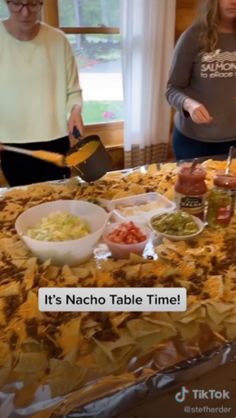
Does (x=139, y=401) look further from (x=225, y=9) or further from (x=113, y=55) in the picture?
(x=113, y=55)

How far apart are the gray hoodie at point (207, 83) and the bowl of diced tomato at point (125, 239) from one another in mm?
860

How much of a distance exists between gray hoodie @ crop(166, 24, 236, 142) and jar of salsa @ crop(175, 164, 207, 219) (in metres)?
0.66

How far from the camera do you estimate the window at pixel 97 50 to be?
2.77 m

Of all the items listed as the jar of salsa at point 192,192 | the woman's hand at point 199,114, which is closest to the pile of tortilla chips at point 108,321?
the jar of salsa at point 192,192

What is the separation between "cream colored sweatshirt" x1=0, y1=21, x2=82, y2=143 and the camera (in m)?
1.62

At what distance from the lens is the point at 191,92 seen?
1880 millimetres

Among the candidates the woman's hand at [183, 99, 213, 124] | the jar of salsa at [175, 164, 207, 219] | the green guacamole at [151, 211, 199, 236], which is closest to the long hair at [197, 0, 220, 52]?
the woman's hand at [183, 99, 213, 124]


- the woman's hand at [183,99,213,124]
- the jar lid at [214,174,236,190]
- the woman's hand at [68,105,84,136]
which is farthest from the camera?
the woman's hand at [68,105,84,136]

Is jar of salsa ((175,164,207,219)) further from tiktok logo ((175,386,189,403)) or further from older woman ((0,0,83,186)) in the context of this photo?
older woman ((0,0,83,186))

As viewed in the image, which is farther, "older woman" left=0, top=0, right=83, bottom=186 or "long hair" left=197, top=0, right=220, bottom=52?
"long hair" left=197, top=0, right=220, bottom=52

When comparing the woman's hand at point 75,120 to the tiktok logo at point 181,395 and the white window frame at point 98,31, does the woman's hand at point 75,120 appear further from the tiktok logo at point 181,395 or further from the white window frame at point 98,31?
the white window frame at point 98,31

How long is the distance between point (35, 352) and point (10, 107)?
1.18 meters

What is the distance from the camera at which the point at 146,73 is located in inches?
115

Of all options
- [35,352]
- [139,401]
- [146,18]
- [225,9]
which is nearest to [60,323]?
[35,352]
